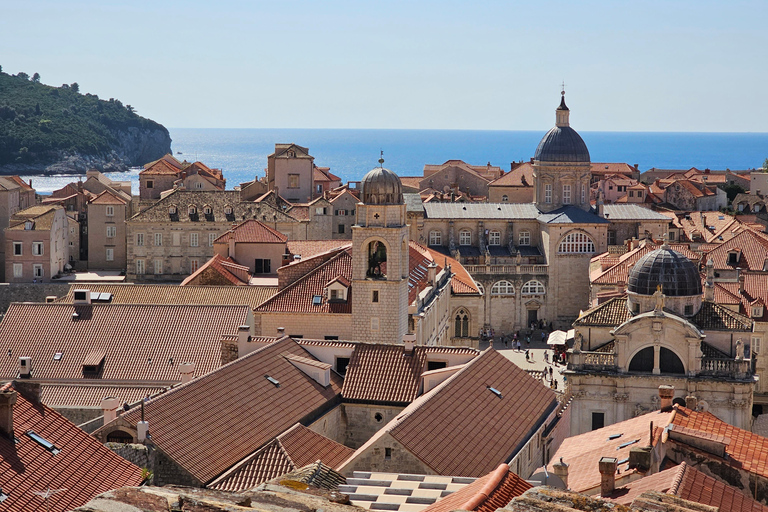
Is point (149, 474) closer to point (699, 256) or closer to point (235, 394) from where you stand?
point (235, 394)

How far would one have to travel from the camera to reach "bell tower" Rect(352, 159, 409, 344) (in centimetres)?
4303

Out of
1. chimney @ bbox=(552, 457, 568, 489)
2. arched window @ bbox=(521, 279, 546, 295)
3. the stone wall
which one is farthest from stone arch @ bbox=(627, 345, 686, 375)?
the stone wall

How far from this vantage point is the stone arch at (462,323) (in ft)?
213

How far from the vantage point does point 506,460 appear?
30734 mm

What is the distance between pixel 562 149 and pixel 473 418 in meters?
49.3

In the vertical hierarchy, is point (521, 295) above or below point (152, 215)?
below

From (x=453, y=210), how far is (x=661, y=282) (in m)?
37.3

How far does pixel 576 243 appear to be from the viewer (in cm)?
7731

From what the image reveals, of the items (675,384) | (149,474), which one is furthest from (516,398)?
(149,474)

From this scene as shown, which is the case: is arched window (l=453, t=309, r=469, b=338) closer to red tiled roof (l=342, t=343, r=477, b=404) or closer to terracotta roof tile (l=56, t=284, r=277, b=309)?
terracotta roof tile (l=56, t=284, r=277, b=309)

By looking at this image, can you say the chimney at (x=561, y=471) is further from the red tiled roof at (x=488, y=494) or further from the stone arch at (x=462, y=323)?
the stone arch at (x=462, y=323)

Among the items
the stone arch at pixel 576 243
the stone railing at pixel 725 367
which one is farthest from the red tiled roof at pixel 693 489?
the stone arch at pixel 576 243

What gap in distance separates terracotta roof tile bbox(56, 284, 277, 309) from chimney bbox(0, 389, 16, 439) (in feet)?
93.2

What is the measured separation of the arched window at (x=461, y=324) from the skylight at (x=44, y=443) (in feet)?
141
